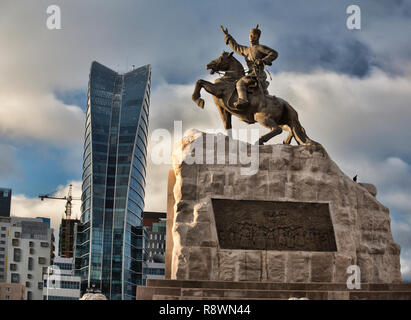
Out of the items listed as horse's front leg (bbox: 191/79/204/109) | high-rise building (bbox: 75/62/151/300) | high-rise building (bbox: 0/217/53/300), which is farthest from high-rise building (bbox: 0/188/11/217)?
horse's front leg (bbox: 191/79/204/109)

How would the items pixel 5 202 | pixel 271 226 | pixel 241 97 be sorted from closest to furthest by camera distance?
pixel 271 226 < pixel 241 97 < pixel 5 202

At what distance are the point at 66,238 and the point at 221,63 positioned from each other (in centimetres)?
12260

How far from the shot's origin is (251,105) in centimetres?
1903

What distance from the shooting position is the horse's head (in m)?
19.5

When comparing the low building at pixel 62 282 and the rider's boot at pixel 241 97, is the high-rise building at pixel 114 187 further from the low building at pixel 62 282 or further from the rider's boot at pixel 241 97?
the rider's boot at pixel 241 97

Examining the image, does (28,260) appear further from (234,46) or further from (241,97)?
(241,97)

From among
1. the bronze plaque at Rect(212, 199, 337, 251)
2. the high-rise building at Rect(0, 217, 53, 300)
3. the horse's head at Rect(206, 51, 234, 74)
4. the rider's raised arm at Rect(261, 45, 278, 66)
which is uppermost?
the rider's raised arm at Rect(261, 45, 278, 66)

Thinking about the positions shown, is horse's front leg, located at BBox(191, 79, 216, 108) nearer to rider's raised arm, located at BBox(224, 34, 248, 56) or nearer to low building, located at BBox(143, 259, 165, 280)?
rider's raised arm, located at BBox(224, 34, 248, 56)

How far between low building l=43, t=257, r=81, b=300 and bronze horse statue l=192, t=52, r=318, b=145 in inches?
2628

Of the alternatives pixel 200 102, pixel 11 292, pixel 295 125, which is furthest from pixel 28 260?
pixel 295 125

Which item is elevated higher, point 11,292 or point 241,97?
point 241,97
